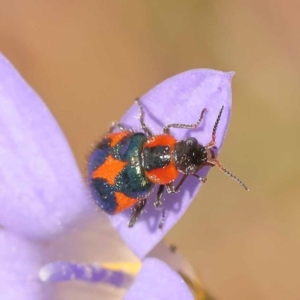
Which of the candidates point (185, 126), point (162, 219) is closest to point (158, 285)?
point (162, 219)

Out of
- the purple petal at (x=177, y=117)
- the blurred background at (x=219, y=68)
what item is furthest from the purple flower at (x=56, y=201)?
the blurred background at (x=219, y=68)

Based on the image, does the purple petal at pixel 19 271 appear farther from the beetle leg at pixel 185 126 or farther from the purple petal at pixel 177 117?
the beetle leg at pixel 185 126

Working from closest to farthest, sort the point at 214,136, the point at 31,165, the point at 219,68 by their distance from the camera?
the point at 214,136 < the point at 31,165 < the point at 219,68

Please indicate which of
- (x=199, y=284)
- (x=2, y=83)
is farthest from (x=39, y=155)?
(x=199, y=284)

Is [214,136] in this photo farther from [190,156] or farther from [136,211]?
[136,211]

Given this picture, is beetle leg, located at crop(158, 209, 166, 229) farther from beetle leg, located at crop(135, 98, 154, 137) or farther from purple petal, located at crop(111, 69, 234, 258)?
beetle leg, located at crop(135, 98, 154, 137)

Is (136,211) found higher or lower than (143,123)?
lower

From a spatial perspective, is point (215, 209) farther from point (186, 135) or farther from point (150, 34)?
point (186, 135)
